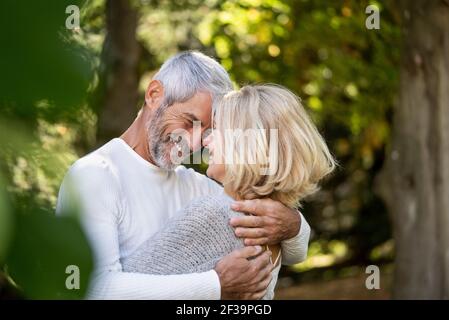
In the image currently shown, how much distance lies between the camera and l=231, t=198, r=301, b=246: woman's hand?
2.84 m

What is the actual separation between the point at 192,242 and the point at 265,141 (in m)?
0.43

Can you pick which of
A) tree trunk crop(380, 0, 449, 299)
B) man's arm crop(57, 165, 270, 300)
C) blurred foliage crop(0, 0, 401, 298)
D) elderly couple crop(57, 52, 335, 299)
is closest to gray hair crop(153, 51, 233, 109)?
elderly couple crop(57, 52, 335, 299)

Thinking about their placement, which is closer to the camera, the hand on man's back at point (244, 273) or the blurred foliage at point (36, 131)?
the blurred foliage at point (36, 131)

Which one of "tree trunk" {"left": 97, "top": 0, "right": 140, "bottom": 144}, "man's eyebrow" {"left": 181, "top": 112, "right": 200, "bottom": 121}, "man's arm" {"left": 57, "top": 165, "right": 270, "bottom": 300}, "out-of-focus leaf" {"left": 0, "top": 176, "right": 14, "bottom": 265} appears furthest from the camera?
"tree trunk" {"left": 97, "top": 0, "right": 140, "bottom": 144}

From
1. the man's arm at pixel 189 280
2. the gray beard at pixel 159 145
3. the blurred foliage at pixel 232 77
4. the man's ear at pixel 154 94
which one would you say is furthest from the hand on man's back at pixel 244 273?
the blurred foliage at pixel 232 77

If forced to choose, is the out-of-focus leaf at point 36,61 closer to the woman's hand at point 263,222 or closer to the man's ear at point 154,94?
the woman's hand at point 263,222

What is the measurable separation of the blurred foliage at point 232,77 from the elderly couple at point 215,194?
0.87 m

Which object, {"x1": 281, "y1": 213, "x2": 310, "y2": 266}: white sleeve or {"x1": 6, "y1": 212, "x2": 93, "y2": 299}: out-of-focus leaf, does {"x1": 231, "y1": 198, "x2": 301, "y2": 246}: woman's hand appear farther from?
{"x1": 6, "y1": 212, "x2": 93, "y2": 299}: out-of-focus leaf

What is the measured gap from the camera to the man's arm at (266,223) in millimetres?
2844

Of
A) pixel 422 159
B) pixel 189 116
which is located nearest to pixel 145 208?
pixel 189 116

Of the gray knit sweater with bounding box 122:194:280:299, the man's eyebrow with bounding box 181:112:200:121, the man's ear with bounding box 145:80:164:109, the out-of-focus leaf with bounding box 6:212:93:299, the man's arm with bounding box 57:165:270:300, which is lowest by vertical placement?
the man's arm with bounding box 57:165:270:300

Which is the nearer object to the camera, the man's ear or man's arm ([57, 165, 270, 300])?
man's arm ([57, 165, 270, 300])
